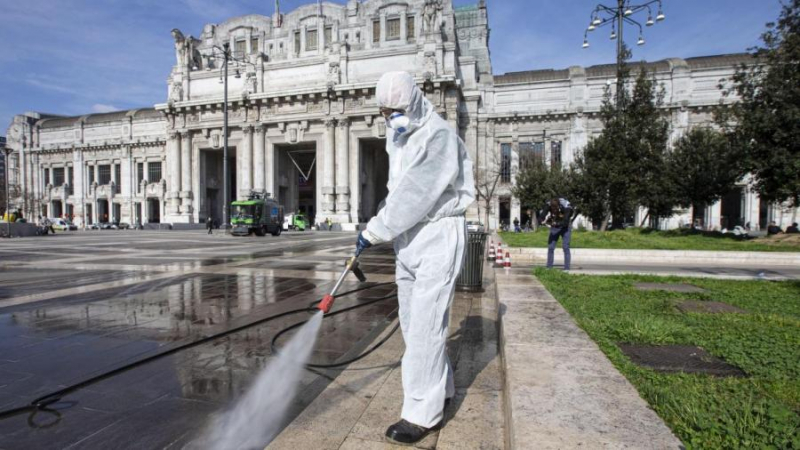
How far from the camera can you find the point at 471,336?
4.20 m

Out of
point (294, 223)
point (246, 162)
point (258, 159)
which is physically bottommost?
point (294, 223)

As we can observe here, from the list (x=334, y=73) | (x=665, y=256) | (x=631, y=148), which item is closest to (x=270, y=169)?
(x=334, y=73)

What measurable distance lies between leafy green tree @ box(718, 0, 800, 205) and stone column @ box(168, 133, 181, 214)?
2041 inches

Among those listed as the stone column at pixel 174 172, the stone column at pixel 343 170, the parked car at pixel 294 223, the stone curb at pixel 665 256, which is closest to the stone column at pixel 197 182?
the stone column at pixel 174 172

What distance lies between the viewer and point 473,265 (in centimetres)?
655

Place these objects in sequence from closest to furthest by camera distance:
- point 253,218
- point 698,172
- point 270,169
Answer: point 698,172
point 253,218
point 270,169

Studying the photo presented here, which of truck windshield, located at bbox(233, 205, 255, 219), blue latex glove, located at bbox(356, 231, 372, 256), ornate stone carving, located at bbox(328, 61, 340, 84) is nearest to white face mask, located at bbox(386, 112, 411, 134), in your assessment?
blue latex glove, located at bbox(356, 231, 372, 256)

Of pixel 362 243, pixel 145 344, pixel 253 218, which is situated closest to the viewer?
pixel 362 243

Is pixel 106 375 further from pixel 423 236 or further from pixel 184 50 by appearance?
pixel 184 50

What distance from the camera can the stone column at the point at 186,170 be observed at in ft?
159

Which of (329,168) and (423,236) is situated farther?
(329,168)

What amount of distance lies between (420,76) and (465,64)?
25.5ft

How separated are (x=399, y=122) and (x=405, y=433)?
5.58ft

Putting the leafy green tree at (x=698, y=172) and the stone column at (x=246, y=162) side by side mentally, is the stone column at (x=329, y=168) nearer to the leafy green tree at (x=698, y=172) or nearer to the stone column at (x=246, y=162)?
the stone column at (x=246, y=162)
